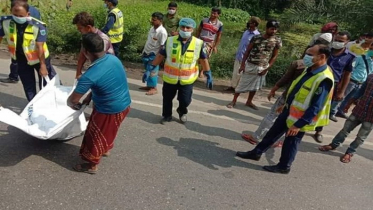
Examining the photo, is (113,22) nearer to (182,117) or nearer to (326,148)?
(182,117)

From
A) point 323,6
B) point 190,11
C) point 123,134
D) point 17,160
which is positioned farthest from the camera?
point 190,11

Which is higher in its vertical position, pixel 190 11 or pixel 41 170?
pixel 41 170

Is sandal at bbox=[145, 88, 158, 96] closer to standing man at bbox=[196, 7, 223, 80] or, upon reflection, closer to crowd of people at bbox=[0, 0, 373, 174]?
crowd of people at bbox=[0, 0, 373, 174]

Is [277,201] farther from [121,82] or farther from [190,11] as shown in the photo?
[190,11]

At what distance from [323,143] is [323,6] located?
5.65 metres

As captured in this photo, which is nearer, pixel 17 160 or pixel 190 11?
pixel 17 160

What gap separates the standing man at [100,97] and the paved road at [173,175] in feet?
0.96

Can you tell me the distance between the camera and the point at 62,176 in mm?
3377

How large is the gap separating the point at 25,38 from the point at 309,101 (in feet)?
11.1

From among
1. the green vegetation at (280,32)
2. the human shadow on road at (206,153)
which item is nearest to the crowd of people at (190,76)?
the human shadow on road at (206,153)

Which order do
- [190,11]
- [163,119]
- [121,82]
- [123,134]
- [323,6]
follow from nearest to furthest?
[121,82] < [123,134] < [163,119] < [323,6] < [190,11]

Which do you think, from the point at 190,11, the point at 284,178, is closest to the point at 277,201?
the point at 284,178

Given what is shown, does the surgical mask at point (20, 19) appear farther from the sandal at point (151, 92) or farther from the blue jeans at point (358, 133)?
the blue jeans at point (358, 133)

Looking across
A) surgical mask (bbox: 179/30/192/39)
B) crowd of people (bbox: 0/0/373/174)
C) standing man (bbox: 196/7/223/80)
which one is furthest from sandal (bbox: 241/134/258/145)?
standing man (bbox: 196/7/223/80)
